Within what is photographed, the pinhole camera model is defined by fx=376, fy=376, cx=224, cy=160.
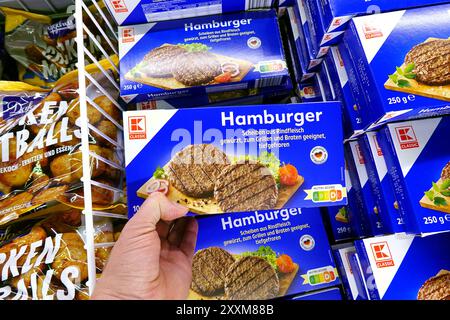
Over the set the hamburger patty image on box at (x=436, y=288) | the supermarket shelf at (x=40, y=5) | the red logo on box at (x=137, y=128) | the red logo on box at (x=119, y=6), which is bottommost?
the hamburger patty image on box at (x=436, y=288)

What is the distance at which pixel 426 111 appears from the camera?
129cm

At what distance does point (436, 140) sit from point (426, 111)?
0.50 feet

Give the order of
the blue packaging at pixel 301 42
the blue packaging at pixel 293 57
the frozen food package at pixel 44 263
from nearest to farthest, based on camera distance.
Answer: the frozen food package at pixel 44 263 < the blue packaging at pixel 301 42 < the blue packaging at pixel 293 57

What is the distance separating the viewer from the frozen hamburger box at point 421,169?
129 centimetres

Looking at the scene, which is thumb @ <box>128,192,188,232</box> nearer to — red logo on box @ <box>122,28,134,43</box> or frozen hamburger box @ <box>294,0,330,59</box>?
red logo on box @ <box>122,28,134,43</box>

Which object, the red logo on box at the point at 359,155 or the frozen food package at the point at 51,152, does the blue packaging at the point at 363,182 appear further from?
the frozen food package at the point at 51,152

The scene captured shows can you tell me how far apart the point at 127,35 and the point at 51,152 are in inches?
23.1

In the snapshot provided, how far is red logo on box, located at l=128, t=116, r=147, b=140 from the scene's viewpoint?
1.35 meters

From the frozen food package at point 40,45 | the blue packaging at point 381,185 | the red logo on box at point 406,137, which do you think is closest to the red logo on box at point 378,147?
the blue packaging at point 381,185

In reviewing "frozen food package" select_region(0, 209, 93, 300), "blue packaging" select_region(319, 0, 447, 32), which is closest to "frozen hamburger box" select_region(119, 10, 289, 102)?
"blue packaging" select_region(319, 0, 447, 32)

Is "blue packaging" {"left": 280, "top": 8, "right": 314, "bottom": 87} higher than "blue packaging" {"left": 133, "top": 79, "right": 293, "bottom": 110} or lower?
higher

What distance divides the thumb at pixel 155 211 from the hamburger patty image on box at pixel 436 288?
0.90m

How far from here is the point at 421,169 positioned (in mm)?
1346

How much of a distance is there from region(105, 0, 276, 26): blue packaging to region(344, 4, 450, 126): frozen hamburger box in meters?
0.50
